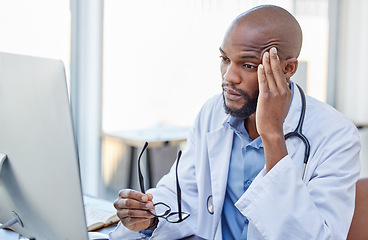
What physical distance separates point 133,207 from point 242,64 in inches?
20.0

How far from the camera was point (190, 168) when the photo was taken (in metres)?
1.52

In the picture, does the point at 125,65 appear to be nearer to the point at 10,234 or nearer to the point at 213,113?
the point at 213,113

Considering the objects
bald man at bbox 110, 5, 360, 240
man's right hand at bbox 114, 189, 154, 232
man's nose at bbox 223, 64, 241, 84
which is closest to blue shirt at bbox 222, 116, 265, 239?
bald man at bbox 110, 5, 360, 240

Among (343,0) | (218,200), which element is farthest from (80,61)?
(343,0)

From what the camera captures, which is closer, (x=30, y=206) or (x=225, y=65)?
(x=30, y=206)

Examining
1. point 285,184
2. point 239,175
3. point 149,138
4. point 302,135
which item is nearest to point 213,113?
point 239,175

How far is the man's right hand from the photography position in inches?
45.3

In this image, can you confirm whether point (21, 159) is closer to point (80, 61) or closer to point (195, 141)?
point (195, 141)

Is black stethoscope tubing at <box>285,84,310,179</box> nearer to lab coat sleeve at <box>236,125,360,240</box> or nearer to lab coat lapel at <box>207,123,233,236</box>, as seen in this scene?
lab coat sleeve at <box>236,125,360,240</box>

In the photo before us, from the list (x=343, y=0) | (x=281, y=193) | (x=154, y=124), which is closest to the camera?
(x=281, y=193)

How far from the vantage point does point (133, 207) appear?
45.2 inches

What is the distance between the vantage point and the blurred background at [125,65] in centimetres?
312

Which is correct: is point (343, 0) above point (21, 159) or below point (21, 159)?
above

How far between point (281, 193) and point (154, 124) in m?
2.60
